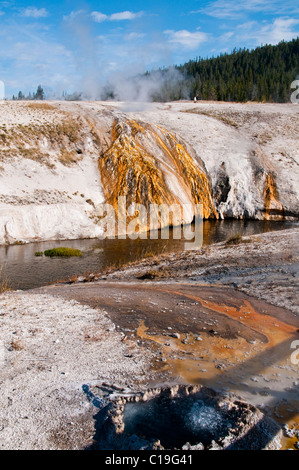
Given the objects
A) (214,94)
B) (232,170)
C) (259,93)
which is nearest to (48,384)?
(232,170)

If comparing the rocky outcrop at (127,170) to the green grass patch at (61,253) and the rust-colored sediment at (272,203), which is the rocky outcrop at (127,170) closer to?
the rust-colored sediment at (272,203)

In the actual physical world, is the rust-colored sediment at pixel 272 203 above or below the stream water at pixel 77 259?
above

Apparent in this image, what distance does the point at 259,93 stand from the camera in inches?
3378

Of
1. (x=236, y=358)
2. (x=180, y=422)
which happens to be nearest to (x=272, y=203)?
(x=236, y=358)

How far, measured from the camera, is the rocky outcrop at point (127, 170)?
2538 cm

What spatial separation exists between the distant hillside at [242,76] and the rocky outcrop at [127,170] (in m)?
44.6

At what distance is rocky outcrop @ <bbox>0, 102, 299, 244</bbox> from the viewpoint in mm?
25375

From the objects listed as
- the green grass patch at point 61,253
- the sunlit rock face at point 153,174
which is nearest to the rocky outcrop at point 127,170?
the sunlit rock face at point 153,174

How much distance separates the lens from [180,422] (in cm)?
494

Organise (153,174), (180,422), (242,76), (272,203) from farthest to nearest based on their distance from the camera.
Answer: (242,76)
(272,203)
(153,174)
(180,422)

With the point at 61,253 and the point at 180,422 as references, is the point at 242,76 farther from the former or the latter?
the point at 180,422

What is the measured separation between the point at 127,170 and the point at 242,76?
3087 inches
